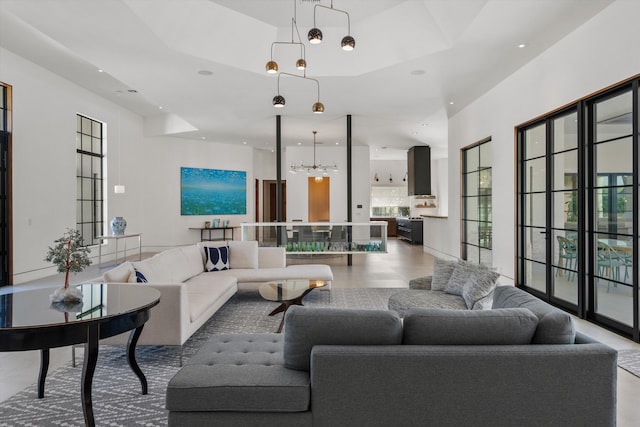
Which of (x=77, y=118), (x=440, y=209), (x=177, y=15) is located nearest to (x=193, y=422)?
(x=177, y=15)

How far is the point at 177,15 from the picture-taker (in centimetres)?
498

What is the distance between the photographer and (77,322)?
81.2 inches

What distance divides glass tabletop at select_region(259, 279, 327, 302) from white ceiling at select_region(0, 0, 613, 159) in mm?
3170

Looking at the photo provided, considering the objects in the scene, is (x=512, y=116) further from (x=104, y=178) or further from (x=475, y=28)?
(x=104, y=178)

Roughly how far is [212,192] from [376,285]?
7.71 metres

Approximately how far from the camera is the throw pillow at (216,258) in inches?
222

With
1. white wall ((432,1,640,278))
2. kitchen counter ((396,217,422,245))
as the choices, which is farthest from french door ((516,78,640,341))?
kitchen counter ((396,217,422,245))

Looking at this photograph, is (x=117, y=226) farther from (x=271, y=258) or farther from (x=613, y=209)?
(x=613, y=209)

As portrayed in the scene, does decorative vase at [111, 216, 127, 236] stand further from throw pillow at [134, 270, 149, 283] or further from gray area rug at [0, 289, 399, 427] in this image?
throw pillow at [134, 270, 149, 283]

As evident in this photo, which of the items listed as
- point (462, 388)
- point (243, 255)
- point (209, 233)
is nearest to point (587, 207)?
point (462, 388)

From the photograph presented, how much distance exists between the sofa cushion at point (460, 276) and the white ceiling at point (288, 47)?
2569mm

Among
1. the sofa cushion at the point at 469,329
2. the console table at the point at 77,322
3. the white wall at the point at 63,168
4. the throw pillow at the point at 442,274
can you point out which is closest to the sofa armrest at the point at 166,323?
the console table at the point at 77,322

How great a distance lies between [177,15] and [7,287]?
199 inches

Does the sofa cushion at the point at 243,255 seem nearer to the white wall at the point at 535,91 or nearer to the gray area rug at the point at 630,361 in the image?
the white wall at the point at 535,91
